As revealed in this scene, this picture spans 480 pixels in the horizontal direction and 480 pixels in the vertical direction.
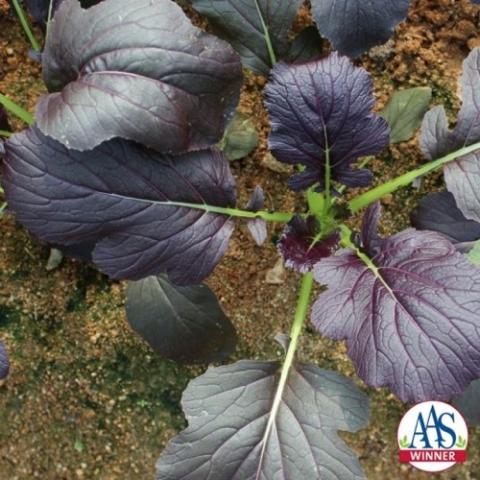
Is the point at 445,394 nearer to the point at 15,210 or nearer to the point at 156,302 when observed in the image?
the point at 156,302

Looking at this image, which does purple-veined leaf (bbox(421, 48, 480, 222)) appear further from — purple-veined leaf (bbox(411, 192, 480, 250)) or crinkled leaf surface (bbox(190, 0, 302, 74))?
crinkled leaf surface (bbox(190, 0, 302, 74))

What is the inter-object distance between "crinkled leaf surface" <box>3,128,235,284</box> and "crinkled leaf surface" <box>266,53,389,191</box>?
0.11 metres

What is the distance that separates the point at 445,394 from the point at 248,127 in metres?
0.57

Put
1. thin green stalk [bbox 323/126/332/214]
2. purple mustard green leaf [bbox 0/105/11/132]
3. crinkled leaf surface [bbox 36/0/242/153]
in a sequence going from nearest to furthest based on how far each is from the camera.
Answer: crinkled leaf surface [bbox 36/0/242/153], thin green stalk [bbox 323/126/332/214], purple mustard green leaf [bbox 0/105/11/132]

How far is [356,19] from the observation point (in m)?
1.07

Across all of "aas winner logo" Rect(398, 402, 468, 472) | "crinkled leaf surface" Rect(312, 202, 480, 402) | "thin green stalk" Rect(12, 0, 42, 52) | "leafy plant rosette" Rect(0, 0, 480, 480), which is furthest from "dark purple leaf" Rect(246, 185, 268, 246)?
"thin green stalk" Rect(12, 0, 42, 52)

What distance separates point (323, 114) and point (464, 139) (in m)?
0.25

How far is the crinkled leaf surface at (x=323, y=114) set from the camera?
98 cm

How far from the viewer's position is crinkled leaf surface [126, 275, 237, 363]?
122cm

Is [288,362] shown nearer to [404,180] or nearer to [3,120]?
[404,180]

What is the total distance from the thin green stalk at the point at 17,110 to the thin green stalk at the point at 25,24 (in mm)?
115

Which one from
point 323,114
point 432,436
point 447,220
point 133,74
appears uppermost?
point 133,74

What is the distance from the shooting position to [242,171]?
4.38 feet

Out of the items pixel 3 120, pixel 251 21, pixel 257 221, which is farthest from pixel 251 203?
pixel 3 120
